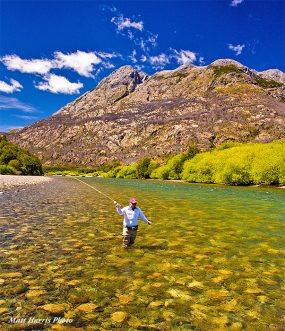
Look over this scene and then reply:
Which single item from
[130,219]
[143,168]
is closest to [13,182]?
[130,219]

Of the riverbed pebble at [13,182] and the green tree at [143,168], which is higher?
the green tree at [143,168]

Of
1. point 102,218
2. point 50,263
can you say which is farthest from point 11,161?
point 50,263

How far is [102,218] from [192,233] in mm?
6915

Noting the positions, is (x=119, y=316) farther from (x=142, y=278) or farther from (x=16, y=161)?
(x=16, y=161)

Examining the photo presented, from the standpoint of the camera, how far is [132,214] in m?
13.2

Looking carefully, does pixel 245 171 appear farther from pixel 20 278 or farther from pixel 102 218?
pixel 20 278

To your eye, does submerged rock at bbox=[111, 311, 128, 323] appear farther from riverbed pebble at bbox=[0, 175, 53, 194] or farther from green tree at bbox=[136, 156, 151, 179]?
green tree at bbox=[136, 156, 151, 179]

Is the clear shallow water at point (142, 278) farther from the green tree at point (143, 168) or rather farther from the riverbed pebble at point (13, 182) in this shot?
the green tree at point (143, 168)

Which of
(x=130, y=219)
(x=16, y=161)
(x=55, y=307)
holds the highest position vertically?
(x=16, y=161)

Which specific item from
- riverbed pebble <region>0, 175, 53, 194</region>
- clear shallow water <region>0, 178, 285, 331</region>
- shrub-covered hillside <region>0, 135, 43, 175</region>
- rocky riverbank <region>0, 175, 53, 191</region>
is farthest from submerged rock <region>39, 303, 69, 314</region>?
shrub-covered hillside <region>0, 135, 43, 175</region>

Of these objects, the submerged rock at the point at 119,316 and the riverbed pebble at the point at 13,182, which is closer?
the submerged rock at the point at 119,316

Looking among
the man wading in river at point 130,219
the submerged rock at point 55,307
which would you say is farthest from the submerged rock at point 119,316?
the man wading in river at point 130,219

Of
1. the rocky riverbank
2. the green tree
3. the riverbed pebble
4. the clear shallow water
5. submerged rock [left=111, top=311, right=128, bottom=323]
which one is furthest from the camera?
the green tree

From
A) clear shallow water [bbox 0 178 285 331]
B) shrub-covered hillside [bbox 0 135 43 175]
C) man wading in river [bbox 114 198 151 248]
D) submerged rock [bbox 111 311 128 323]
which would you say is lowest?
submerged rock [bbox 111 311 128 323]
